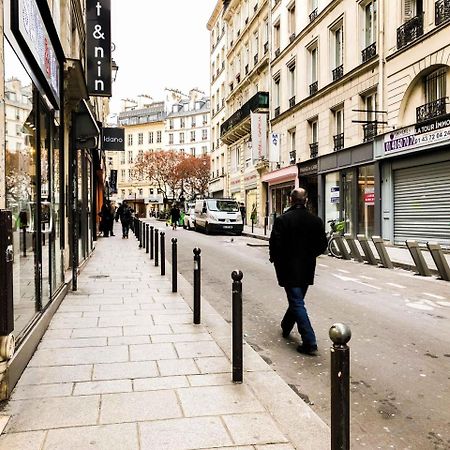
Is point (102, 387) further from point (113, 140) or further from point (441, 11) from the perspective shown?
point (113, 140)

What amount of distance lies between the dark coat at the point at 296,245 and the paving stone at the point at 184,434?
2283 millimetres

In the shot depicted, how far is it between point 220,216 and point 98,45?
509 inches

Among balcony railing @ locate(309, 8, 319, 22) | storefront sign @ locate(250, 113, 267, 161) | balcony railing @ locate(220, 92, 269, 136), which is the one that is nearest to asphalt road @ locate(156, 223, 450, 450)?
balcony railing @ locate(309, 8, 319, 22)

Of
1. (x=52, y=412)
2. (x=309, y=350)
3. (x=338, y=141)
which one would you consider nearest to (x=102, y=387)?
(x=52, y=412)

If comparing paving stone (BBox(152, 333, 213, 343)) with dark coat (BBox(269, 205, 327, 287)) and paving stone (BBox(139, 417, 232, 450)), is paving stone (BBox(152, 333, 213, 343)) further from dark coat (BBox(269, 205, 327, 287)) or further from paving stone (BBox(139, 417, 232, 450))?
paving stone (BBox(139, 417, 232, 450))

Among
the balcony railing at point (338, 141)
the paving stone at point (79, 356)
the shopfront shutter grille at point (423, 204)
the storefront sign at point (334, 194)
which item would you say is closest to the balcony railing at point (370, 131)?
the shopfront shutter grille at point (423, 204)

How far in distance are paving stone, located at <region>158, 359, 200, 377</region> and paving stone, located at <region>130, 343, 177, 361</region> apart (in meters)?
0.15

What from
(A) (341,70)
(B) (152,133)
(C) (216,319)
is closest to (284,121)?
(A) (341,70)

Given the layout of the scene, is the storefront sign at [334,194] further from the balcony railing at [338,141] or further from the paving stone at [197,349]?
the paving stone at [197,349]

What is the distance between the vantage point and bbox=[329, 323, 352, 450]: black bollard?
217 centimetres

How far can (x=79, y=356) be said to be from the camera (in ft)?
15.5

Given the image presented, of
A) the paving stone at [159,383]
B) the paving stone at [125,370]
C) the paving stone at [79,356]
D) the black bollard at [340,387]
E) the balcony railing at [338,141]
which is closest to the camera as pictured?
the black bollard at [340,387]

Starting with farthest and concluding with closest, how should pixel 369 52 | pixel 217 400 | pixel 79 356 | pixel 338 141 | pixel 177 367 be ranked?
pixel 338 141 < pixel 369 52 < pixel 79 356 < pixel 177 367 < pixel 217 400

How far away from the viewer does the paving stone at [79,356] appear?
15.0 ft
